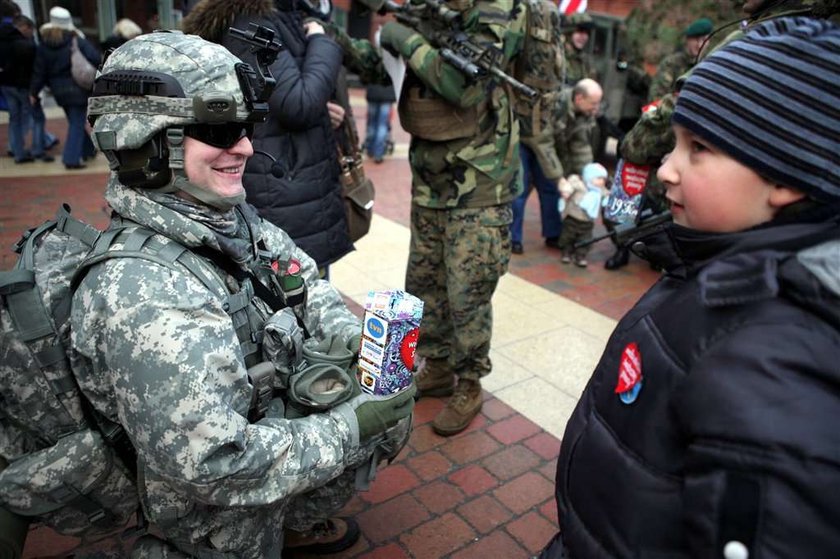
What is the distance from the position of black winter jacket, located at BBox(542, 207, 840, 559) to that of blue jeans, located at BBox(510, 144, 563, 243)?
4.81m

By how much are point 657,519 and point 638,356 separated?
0.31 m

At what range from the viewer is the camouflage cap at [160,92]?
1.70 m

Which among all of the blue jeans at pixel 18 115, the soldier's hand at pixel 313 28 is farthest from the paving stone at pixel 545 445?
the blue jeans at pixel 18 115

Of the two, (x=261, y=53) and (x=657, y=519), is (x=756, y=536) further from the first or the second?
(x=261, y=53)

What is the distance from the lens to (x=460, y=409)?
11.2ft

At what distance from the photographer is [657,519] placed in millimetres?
1188

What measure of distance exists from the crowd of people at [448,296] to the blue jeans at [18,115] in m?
6.81

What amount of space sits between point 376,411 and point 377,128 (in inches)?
328

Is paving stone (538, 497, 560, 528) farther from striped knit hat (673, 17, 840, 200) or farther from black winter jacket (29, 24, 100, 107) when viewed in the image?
black winter jacket (29, 24, 100, 107)


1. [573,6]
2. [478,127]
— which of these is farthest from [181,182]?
[573,6]

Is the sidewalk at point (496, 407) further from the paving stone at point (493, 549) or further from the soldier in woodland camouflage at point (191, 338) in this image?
the soldier in woodland camouflage at point (191, 338)

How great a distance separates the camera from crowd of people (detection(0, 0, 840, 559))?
1016 millimetres

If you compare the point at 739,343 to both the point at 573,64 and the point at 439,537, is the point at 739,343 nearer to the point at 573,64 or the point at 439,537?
the point at 439,537

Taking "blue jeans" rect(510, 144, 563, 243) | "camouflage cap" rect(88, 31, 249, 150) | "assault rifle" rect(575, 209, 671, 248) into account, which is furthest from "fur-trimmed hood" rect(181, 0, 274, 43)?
"blue jeans" rect(510, 144, 563, 243)
